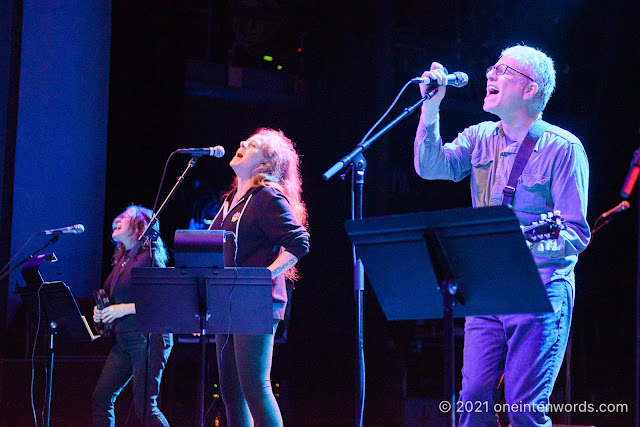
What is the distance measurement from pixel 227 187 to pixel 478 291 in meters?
7.81

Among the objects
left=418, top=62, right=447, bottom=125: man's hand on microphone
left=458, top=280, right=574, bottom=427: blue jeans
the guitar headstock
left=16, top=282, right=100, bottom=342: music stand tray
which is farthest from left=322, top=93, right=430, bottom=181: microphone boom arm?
left=16, top=282, right=100, bottom=342: music stand tray

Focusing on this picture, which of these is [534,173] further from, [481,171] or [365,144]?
[365,144]

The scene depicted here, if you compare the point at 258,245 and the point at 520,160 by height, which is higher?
the point at 520,160

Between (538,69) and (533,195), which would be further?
(538,69)

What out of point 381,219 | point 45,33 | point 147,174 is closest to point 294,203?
point 381,219

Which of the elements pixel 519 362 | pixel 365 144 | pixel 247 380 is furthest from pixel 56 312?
pixel 519 362

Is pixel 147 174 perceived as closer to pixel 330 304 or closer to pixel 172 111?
pixel 172 111

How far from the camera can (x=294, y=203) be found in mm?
4008

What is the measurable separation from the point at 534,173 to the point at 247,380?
1.63 m

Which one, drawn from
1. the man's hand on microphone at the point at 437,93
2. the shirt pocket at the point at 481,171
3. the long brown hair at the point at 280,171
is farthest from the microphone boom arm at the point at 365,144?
the long brown hair at the point at 280,171

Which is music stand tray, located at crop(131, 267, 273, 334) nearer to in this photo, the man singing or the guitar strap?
the man singing

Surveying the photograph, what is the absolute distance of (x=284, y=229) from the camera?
3.59 m

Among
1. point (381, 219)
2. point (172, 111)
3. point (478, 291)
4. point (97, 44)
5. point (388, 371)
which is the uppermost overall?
point (97, 44)

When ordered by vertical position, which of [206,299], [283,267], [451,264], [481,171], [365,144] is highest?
[365,144]
